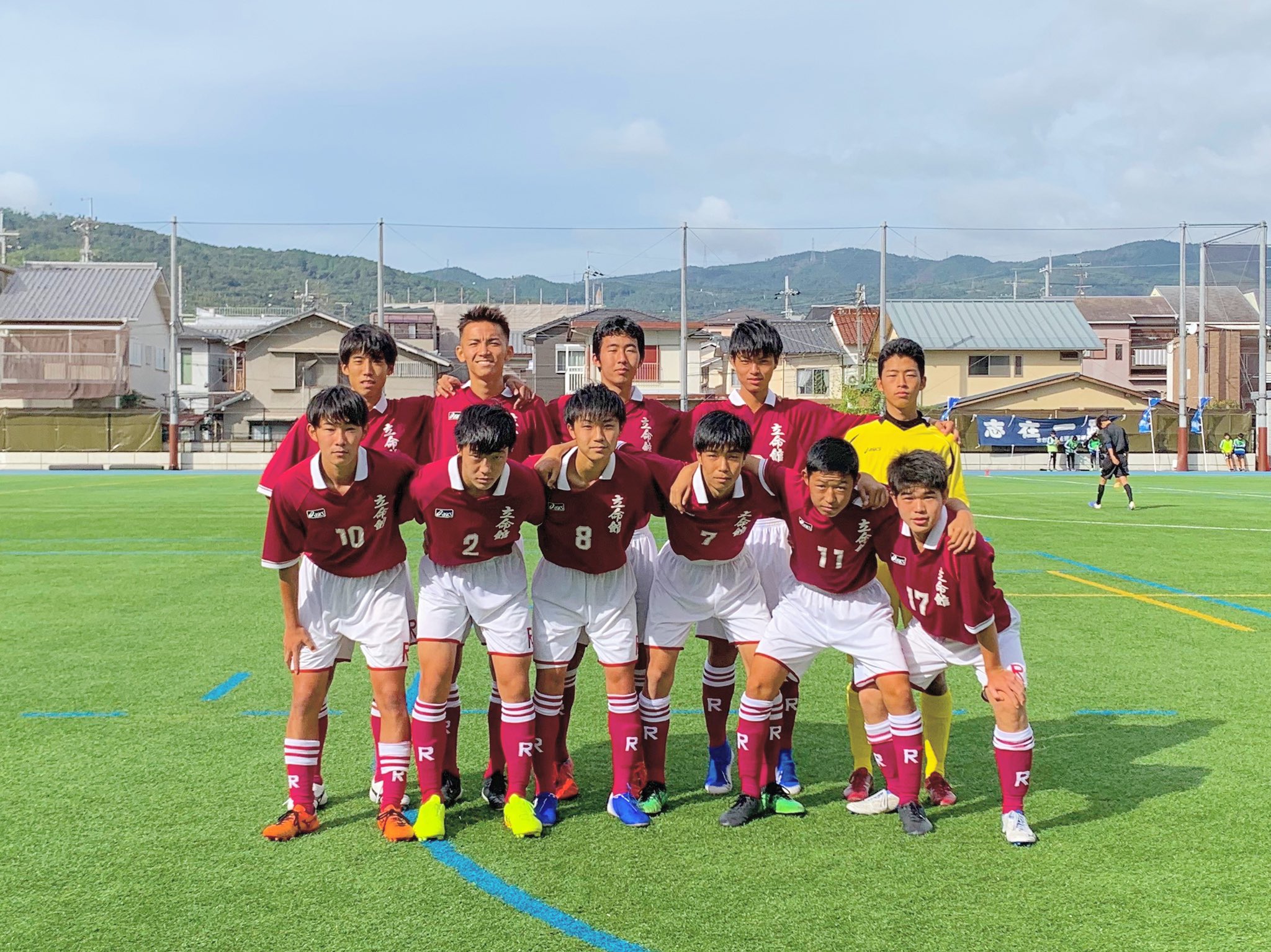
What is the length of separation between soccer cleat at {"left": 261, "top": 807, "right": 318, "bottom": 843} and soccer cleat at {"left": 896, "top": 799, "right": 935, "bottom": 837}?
7.19 feet

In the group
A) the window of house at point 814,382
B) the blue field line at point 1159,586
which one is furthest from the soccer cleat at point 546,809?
the window of house at point 814,382

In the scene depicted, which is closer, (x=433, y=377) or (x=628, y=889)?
(x=628, y=889)

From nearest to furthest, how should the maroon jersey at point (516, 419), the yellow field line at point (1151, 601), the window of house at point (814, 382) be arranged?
the maroon jersey at point (516, 419) < the yellow field line at point (1151, 601) < the window of house at point (814, 382)

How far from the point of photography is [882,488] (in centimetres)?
416

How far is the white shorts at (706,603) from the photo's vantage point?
4398mm

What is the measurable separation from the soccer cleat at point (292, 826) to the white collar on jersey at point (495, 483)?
1336 millimetres

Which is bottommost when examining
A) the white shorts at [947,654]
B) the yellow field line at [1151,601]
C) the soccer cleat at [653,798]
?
the soccer cleat at [653,798]

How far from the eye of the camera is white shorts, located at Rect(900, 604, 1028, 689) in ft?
13.7

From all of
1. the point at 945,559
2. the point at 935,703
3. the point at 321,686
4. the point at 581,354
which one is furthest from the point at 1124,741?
the point at 581,354

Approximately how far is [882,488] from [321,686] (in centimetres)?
229

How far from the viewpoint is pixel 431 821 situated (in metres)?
3.98

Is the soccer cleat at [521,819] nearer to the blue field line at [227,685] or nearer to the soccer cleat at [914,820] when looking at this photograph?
the soccer cleat at [914,820]

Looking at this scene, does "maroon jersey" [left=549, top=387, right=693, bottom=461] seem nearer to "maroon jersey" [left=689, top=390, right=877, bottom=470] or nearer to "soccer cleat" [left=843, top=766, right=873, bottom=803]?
"maroon jersey" [left=689, top=390, right=877, bottom=470]

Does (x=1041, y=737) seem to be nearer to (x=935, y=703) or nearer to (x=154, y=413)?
(x=935, y=703)
